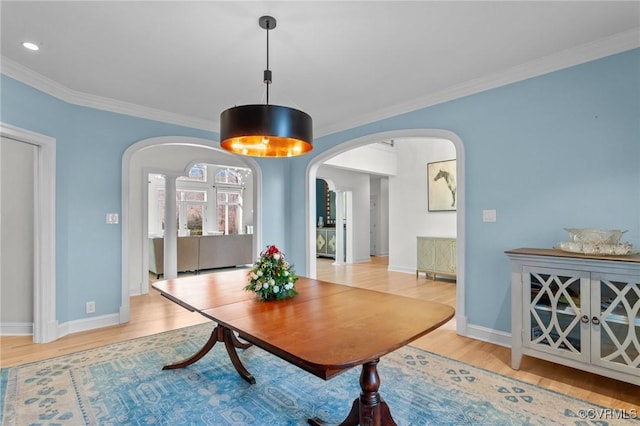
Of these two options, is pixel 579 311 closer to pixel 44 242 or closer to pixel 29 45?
pixel 29 45

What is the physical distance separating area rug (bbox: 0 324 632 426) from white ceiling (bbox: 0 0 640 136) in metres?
2.54

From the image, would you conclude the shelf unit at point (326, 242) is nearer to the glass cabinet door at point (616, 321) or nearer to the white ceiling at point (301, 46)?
the white ceiling at point (301, 46)

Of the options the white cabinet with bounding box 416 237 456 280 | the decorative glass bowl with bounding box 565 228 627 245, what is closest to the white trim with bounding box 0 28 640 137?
the decorative glass bowl with bounding box 565 228 627 245

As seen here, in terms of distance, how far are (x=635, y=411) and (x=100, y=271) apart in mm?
4763

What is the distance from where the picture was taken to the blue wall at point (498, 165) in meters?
2.49

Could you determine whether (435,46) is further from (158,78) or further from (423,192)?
(423,192)

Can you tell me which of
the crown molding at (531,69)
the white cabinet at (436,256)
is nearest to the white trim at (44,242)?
the crown molding at (531,69)

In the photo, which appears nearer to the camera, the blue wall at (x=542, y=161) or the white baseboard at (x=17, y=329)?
the blue wall at (x=542, y=161)

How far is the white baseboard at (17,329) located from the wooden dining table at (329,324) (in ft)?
7.19

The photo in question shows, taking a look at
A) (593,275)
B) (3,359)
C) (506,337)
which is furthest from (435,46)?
(3,359)

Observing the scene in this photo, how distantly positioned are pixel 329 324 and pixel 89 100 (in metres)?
3.67

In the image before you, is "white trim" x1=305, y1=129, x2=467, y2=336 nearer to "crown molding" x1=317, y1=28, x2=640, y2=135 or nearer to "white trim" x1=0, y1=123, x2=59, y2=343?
"crown molding" x1=317, y1=28, x2=640, y2=135

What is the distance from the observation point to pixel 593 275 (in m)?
2.20

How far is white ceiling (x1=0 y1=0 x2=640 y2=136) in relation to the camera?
2072mm
